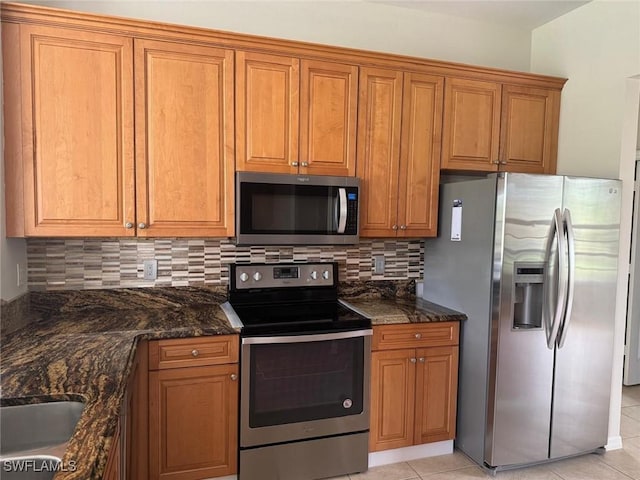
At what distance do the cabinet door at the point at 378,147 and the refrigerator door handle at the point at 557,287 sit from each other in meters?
0.87

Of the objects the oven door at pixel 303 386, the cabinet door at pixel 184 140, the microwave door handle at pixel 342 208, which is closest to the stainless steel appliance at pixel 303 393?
the oven door at pixel 303 386

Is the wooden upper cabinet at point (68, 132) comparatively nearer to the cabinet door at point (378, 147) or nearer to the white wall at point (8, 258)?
the white wall at point (8, 258)

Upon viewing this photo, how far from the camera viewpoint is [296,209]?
2379mm

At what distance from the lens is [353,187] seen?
2441 millimetres

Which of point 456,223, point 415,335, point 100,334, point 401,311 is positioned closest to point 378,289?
point 401,311

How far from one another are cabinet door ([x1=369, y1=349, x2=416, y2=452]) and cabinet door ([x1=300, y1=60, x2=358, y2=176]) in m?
1.10

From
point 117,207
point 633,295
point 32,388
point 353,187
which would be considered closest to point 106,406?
point 32,388

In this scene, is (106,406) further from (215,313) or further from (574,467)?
(574,467)

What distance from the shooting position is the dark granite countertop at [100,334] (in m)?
1.12

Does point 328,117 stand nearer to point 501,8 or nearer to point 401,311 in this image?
point 401,311

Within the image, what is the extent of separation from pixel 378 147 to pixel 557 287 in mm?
1271

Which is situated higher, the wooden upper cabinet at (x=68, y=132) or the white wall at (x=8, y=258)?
the wooden upper cabinet at (x=68, y=132)

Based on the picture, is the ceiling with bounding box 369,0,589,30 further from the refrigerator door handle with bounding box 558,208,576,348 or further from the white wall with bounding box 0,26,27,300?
the white wall with bounding box 0,26,27,300

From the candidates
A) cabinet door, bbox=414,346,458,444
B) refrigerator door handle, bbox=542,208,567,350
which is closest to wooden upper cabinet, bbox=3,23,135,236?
cabinet door, bbox=414,346,458,444
